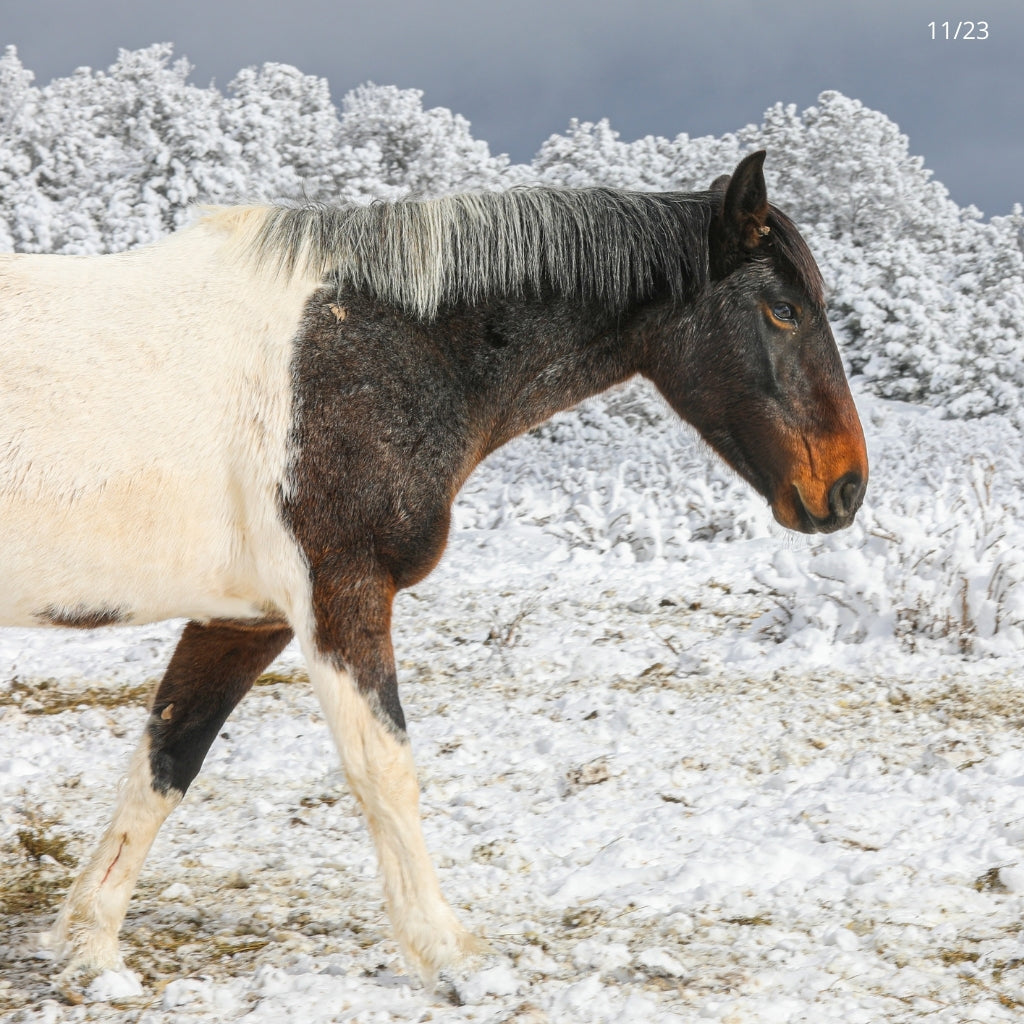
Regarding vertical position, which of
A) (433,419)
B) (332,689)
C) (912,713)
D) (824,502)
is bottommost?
(912,713)

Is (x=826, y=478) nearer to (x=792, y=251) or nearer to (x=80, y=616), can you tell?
(x=792, y=251)

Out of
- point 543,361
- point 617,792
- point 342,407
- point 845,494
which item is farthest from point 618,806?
point 342,407

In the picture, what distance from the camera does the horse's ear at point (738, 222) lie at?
2730mm

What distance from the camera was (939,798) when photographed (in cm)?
350

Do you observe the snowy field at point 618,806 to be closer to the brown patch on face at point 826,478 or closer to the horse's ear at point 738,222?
the brown patch on face at point 826,478

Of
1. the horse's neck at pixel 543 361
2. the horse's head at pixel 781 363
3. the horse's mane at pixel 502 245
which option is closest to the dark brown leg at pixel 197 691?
the horse's neck at pixel 543 361

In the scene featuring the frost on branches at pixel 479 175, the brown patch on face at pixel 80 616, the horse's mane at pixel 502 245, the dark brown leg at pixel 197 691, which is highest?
the frost on branches at pixel 479 175

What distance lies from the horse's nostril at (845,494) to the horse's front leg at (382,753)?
1.29 metres

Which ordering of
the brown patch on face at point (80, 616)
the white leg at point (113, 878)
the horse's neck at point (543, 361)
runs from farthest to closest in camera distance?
the horse's neck at point (543, 361) < the white leg at point (113, 878) < the brown patch on face at point (80, 616)

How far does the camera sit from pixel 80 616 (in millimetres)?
2484

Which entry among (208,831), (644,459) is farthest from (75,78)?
(208,831)

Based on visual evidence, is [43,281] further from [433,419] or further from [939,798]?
[939,798]

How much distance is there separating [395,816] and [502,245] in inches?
61.5

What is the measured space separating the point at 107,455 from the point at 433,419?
0.80 m
